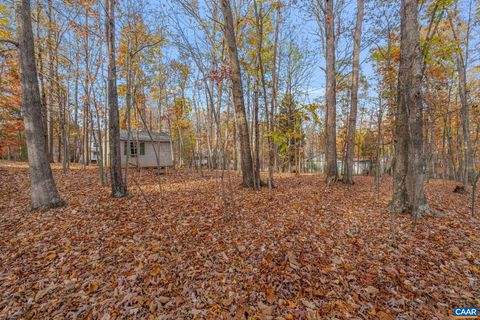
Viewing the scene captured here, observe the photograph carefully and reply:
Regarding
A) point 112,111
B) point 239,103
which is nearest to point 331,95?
point 239,103

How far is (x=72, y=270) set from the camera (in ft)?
10.0

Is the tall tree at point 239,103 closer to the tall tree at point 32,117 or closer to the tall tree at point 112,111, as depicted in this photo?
the tall tree at point 112,111

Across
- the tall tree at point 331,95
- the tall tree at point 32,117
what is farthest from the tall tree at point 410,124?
the tall tree at point 32,117

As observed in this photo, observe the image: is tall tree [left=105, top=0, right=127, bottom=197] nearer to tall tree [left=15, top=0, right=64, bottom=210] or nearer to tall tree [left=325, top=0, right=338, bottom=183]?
tall tree [left=15, top=0, right=64, bottom=210]

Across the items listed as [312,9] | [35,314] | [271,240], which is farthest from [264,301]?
[312,9]

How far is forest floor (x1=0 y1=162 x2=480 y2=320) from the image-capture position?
8.04 feet

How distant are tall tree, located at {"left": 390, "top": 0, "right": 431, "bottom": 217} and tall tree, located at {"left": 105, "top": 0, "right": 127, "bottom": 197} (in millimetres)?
7614

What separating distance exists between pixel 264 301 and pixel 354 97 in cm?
891

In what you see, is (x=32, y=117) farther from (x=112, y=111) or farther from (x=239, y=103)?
(x=239, y=103)

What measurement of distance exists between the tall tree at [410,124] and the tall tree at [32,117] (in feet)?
28.2

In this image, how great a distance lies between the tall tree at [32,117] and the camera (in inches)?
187

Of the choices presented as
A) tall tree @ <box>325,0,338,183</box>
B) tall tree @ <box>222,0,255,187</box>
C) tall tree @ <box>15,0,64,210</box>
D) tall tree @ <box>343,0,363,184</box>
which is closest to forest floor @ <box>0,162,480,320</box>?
tall tree @ <box>15,0,64,210</box>

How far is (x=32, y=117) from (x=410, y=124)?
9203 mm

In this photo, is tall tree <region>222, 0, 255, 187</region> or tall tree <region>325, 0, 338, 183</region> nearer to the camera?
tall tree <region>222, 0, 255, 187</region>
